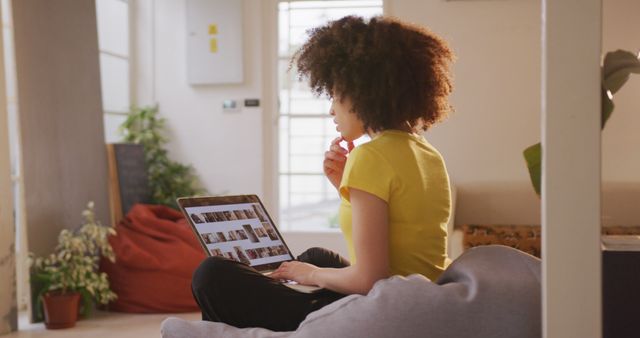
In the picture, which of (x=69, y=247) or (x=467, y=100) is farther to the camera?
(x=467, y=100)

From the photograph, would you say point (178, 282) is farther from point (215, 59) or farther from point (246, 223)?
point (246, 223)

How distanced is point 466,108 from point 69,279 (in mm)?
3043

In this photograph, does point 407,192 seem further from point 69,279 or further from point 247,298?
point 69,279

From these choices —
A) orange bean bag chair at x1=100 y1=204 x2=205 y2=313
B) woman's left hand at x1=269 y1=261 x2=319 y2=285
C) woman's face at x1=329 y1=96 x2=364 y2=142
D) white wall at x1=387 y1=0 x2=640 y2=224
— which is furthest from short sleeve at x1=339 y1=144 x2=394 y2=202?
Answer: white wall at x1=387 y1=0 x2=640 y2=224

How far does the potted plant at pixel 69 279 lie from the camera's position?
485 centimetres

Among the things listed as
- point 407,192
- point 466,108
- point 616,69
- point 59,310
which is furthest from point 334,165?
point 466,108

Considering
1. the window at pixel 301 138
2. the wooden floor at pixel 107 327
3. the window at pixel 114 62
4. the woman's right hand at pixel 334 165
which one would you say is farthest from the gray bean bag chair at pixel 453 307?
the window at pixel 301 138

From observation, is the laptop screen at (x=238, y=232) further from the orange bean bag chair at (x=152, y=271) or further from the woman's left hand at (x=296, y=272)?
the orange bean bag chair at (x=152, y=271)

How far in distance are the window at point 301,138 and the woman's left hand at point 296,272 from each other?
15.1ft

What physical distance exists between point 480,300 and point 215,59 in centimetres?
523

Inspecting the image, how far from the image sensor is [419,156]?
2.15m

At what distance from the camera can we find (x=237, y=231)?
2457mm

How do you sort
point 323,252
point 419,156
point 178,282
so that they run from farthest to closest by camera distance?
1. point 178,282
2. point 323,252
3. point 419,156

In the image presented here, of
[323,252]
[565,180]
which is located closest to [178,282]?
[323,252]
